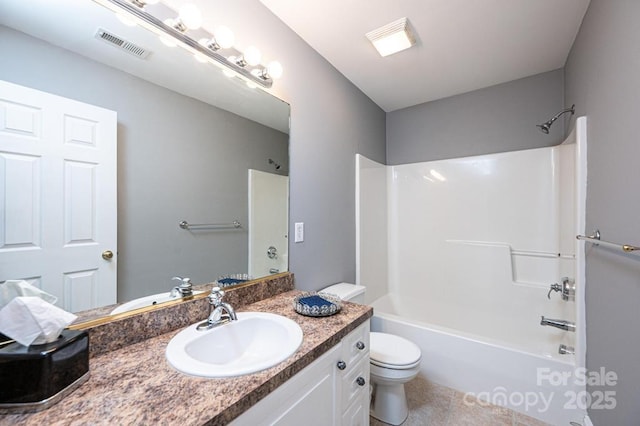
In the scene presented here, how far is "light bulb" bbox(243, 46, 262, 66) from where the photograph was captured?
52.2 inches

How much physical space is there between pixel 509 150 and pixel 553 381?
175 centimetres

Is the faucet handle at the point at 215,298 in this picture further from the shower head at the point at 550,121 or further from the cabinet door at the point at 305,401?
the shower head at the point at 550,121

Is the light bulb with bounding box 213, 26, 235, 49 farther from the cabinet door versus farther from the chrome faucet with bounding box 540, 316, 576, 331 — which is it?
the chrome faucet with bounding box 540, 316, 576, 331

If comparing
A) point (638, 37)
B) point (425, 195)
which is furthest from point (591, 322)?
point (425, 195)

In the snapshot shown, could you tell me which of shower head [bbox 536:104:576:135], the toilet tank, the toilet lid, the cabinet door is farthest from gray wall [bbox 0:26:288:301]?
shower head [bbox 536:104:576:135]

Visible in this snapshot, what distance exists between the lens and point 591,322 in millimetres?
1403

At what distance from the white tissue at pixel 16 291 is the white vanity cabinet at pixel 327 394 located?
697 mm

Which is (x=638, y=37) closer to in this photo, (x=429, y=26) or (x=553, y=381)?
(x=429, y=26)

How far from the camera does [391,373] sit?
151 centimetres


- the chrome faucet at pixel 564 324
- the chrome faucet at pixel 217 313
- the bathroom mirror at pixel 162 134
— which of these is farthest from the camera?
the chrome faucet at pixel 564 324

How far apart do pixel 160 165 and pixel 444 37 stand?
1877 millimetres

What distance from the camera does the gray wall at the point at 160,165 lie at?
83 centimetres

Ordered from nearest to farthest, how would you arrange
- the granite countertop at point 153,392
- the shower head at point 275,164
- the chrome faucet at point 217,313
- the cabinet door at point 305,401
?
the granite countertop at point 153,392
the cabinet door at point 305,401
the chrome faucet at point 217,313
the shower head at point 275,164

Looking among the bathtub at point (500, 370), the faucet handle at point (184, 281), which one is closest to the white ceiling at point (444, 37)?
the faucet handle at point (184, 281)
